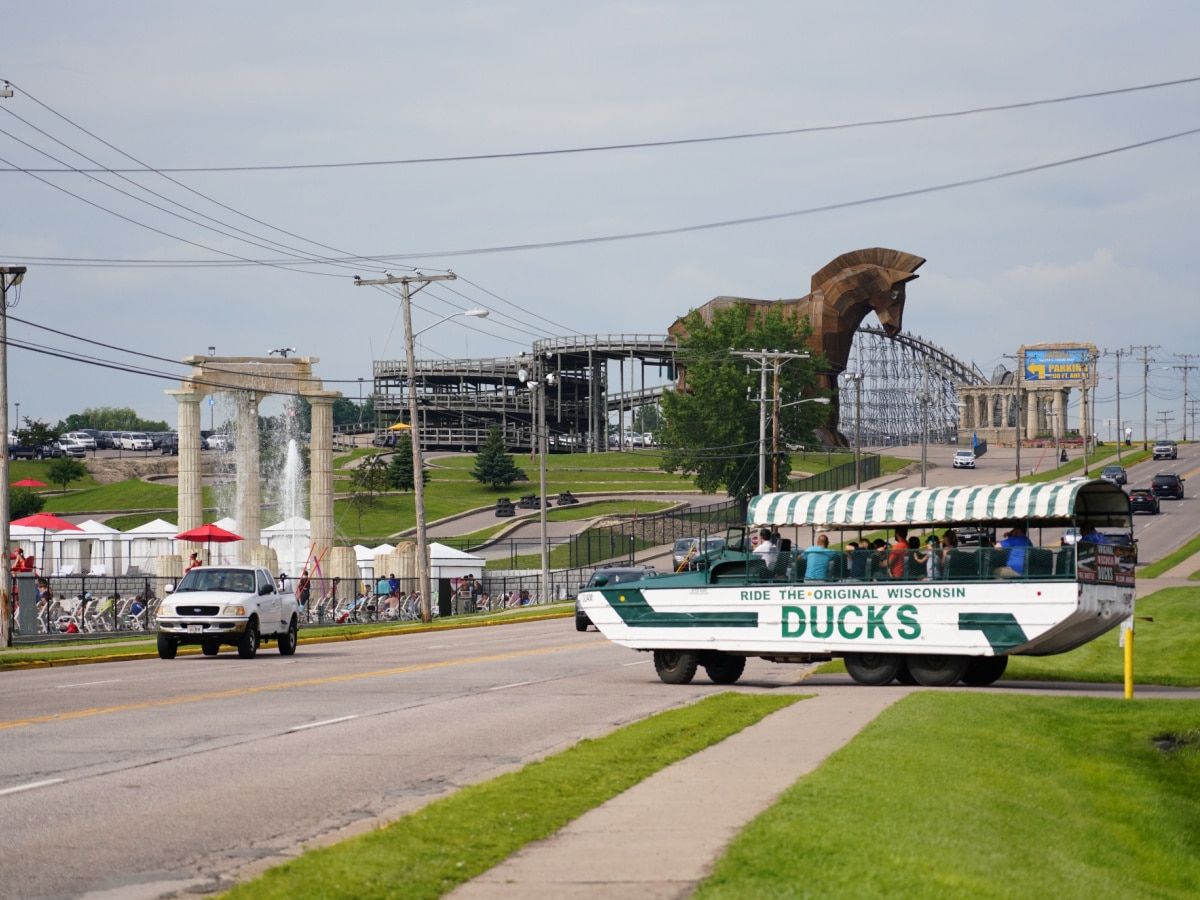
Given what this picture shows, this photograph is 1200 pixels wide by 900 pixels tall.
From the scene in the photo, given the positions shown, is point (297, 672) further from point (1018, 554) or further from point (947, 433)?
point (947, 433)

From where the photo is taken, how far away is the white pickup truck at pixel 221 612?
30297 mm

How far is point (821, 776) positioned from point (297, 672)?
636 inches

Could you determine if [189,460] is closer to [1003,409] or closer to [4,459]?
[4,459]

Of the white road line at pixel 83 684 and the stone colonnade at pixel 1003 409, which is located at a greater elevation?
the stone colonnade at pixel 1003 409

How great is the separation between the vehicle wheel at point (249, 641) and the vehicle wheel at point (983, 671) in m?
15.4

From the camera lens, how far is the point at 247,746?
49.3 feet

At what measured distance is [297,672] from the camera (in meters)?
26.0

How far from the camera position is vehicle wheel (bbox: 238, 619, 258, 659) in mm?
30672

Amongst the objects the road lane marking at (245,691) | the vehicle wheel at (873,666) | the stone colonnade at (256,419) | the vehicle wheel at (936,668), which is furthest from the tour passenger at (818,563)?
the stone colonnade at (256,419)

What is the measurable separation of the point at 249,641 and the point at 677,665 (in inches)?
457

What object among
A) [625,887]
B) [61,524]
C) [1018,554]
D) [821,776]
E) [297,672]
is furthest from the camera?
[61,524]

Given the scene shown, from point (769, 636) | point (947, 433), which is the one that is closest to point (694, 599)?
point (769, 636)

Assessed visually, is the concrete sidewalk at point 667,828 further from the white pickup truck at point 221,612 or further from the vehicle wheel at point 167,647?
the vehicle wheel at point 167,647

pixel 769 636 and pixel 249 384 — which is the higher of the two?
pixel 249 384
